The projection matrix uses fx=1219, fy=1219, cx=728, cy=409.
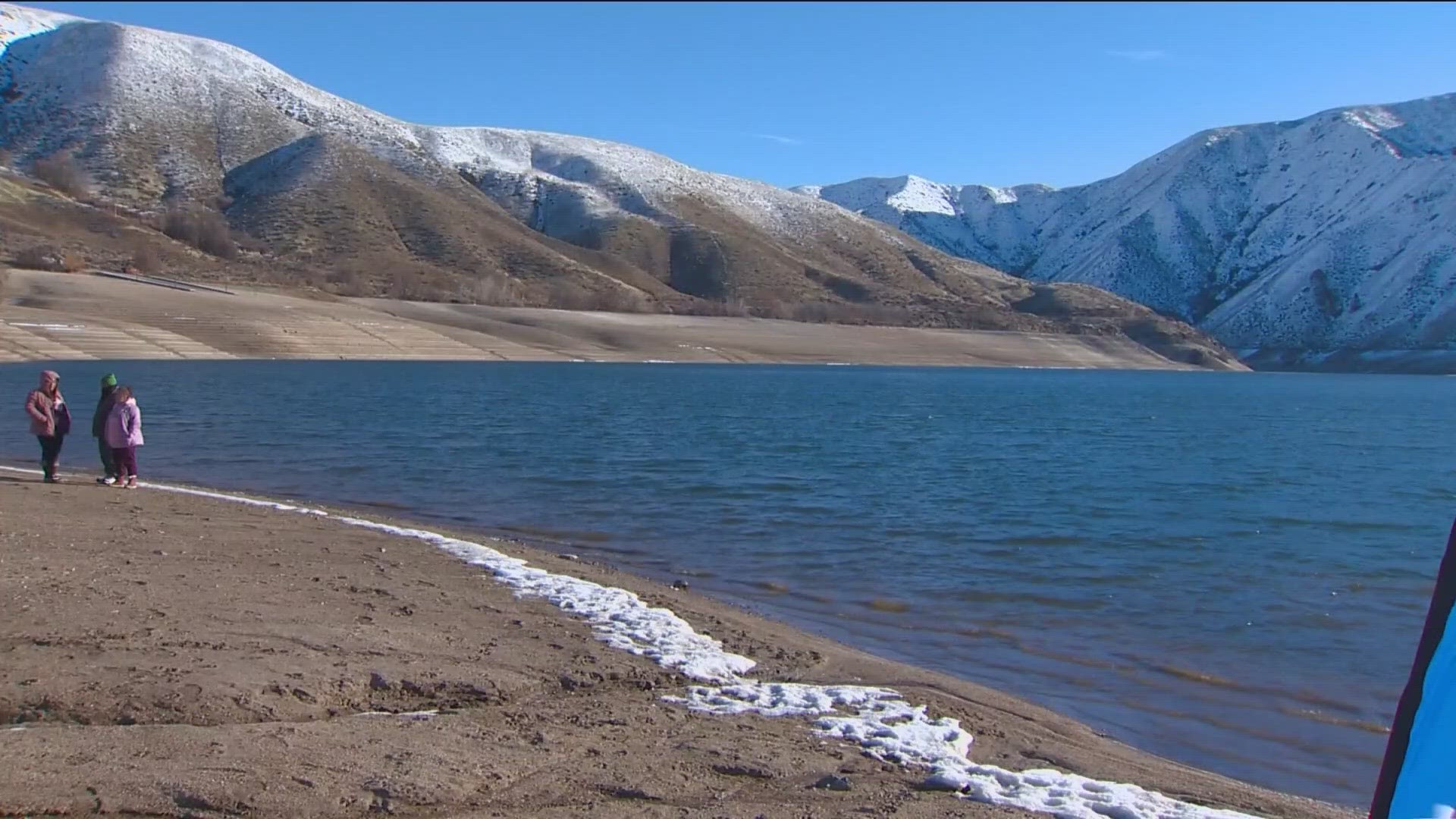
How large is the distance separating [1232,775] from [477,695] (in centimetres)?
556

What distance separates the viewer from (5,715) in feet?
23.0

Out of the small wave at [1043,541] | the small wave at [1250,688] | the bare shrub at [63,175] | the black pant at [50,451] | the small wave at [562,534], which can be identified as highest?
the bare shrub at [63,175]

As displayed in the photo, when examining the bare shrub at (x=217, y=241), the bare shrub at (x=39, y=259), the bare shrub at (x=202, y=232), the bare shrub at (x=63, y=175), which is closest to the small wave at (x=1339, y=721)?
the bare shrub at (x=39, y=259)

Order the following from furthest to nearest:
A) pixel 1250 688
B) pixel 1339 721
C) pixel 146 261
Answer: pixel 146 261 < pixel 1250 688 < pixel 1339 721

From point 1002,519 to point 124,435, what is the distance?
611 inches

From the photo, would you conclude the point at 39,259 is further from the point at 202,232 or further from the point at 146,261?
the point at 202,232

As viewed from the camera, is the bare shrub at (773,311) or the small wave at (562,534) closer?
the small wave at (562,534)

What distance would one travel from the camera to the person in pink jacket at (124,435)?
63.6ft

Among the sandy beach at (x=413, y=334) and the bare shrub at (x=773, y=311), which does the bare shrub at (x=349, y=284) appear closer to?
the sandy beach at (x=413, y=334)

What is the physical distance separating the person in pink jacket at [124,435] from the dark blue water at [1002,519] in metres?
3.83

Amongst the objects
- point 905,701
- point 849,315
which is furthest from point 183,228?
point 905,701

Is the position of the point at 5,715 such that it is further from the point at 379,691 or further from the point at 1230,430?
the point at 1230,430

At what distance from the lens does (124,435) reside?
64.6 ft

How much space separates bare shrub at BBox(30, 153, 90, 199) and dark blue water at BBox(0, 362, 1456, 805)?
129059 millimetres
